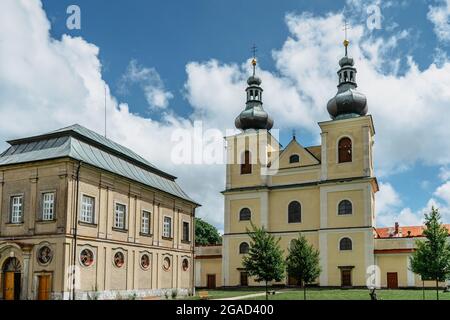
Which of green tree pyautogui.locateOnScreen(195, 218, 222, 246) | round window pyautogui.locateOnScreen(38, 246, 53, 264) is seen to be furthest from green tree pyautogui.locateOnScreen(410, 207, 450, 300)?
green tree pyautogui.locateOnScreen(195, 218, 222, 246)

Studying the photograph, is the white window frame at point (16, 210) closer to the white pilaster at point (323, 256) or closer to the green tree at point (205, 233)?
the white pilaster at point (323, 256)

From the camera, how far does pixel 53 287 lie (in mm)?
24484

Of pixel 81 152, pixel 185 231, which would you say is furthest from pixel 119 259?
pixel 185 231

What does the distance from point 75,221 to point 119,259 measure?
15.1 ft

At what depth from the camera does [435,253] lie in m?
27.1

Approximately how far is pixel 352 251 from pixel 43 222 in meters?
25.9

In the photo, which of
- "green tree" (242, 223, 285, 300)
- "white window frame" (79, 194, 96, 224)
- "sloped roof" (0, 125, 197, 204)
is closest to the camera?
"white window frame" (79, 194, 96, 224)

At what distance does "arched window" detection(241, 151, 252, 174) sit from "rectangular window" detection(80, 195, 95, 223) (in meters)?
23.4

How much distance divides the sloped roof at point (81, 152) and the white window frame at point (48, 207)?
6.30 feet

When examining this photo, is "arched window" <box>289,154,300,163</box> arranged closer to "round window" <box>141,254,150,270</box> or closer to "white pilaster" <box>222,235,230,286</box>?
"white pilaster" <box>222,235,230,286</box>

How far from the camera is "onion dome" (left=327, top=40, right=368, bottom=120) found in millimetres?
44750

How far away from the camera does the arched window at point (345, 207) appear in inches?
1676

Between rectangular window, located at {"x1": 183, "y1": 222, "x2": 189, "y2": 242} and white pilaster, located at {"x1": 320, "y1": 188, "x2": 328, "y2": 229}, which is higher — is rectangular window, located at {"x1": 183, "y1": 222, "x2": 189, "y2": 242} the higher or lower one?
the lower one
